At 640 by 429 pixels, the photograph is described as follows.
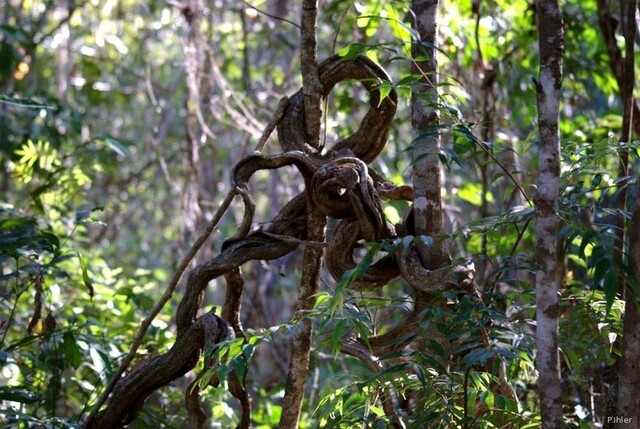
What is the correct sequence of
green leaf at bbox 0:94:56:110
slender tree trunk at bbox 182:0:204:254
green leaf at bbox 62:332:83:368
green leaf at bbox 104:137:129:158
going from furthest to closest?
slender tree trunk at bbox 182:0:204:254 < green leaf at bbox 104:137:129:158 < green leaf at bbox 0:94:56:110 < green leaf at bbox 62:332:83:368

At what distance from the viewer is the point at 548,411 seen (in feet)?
5.16

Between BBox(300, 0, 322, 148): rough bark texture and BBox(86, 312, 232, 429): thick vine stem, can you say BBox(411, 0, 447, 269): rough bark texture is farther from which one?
BBox(86, 312, 232, 429): thick vine stem

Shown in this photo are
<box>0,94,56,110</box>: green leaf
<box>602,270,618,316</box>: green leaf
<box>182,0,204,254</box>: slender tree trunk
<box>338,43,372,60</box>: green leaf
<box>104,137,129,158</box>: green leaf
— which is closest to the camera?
<box>602,270,618,316</box>: green leaf

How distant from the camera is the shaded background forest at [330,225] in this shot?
1731 mm

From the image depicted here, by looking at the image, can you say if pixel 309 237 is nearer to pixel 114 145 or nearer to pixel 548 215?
pixel 548 215

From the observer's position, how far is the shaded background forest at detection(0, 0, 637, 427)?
173 cm

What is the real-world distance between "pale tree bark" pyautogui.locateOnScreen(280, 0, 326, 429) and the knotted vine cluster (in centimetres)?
2

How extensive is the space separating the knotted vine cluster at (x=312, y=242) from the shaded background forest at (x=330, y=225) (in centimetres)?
8

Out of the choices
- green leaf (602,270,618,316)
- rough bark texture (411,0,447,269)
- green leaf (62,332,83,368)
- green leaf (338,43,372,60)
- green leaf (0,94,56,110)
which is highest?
green leaf (338,43,372,60)

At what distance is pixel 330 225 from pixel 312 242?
1490 mm

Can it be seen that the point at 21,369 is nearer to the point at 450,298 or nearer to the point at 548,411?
the point at 450,298

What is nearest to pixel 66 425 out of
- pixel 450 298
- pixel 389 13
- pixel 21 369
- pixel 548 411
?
pixel 21 369

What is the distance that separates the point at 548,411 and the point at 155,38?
541 centimetres

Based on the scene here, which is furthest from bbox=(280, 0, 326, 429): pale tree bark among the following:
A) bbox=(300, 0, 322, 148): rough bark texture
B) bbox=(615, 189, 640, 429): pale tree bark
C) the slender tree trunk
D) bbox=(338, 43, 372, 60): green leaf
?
the slender tree trunk
